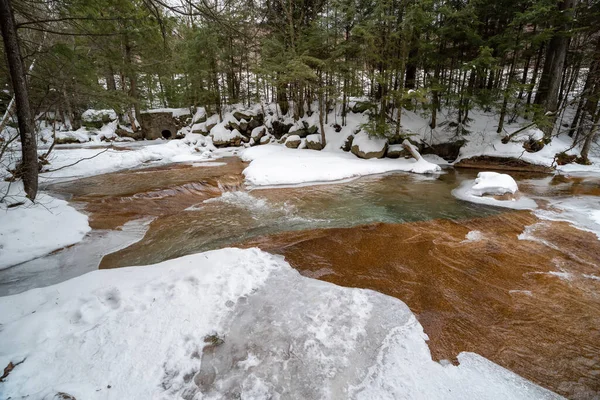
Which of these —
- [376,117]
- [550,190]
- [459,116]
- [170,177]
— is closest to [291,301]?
[170,177]

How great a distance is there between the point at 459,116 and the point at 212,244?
14.5 metres

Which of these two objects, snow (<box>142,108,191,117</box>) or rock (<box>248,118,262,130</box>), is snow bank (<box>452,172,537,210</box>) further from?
snow (<box>142,108,191,117</box>)

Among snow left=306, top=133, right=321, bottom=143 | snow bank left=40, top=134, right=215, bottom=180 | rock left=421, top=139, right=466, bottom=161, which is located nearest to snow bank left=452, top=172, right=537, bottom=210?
rock left=421, top=139, right=466, bottom=161

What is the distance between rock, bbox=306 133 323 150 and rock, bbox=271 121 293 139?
288cm

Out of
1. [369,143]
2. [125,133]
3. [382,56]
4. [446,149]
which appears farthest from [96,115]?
[446,149]

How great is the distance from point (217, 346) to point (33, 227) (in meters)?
4.73

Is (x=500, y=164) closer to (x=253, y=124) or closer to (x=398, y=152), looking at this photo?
(x=398, y=152)

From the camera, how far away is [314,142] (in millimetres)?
14938

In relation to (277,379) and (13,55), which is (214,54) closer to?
(13,55)

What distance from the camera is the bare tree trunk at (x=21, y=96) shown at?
4.15 meters

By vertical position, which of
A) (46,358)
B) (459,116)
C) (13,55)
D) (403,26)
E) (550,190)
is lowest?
(550,190)

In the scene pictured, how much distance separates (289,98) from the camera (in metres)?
19.0

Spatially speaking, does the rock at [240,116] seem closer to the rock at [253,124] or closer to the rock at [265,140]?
the rock at [253,124]

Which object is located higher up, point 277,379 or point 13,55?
point 13,55
